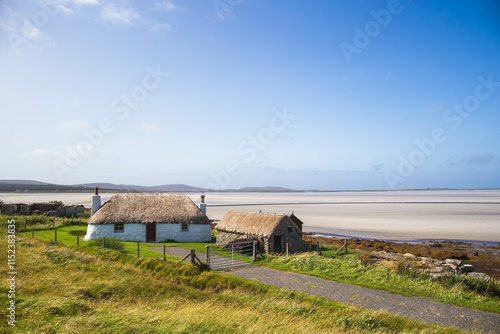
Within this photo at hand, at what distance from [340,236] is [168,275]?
26059mm

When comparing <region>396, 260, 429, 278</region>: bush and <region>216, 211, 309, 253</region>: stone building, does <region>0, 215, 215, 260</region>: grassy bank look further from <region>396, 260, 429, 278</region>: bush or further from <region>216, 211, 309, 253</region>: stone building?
<region>396, 260, 429, 278</region>: bush

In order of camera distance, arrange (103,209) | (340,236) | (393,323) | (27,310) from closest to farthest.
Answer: (27,310), (393,323), (103,209), (340,236)

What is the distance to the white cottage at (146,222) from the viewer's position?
91.0 ft

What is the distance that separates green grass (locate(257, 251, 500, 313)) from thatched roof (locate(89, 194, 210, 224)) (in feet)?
36.0

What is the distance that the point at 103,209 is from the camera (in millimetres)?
28547

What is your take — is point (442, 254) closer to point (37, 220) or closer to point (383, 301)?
point (383, 301)

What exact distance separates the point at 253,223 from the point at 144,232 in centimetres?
1060

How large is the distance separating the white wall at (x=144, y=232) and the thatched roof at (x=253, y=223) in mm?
3415

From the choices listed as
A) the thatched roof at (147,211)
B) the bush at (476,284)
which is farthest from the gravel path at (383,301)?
the thatched roof at (147,211)

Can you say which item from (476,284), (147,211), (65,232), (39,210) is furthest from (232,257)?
(39,210)

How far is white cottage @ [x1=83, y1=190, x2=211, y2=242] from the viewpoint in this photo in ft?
91.0

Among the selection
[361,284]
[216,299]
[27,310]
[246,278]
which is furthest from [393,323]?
[27,310]

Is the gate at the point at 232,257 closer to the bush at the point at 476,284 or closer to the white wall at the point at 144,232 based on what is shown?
the white wall at the point at 144,232

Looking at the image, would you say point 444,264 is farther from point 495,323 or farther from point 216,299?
point 216,299
